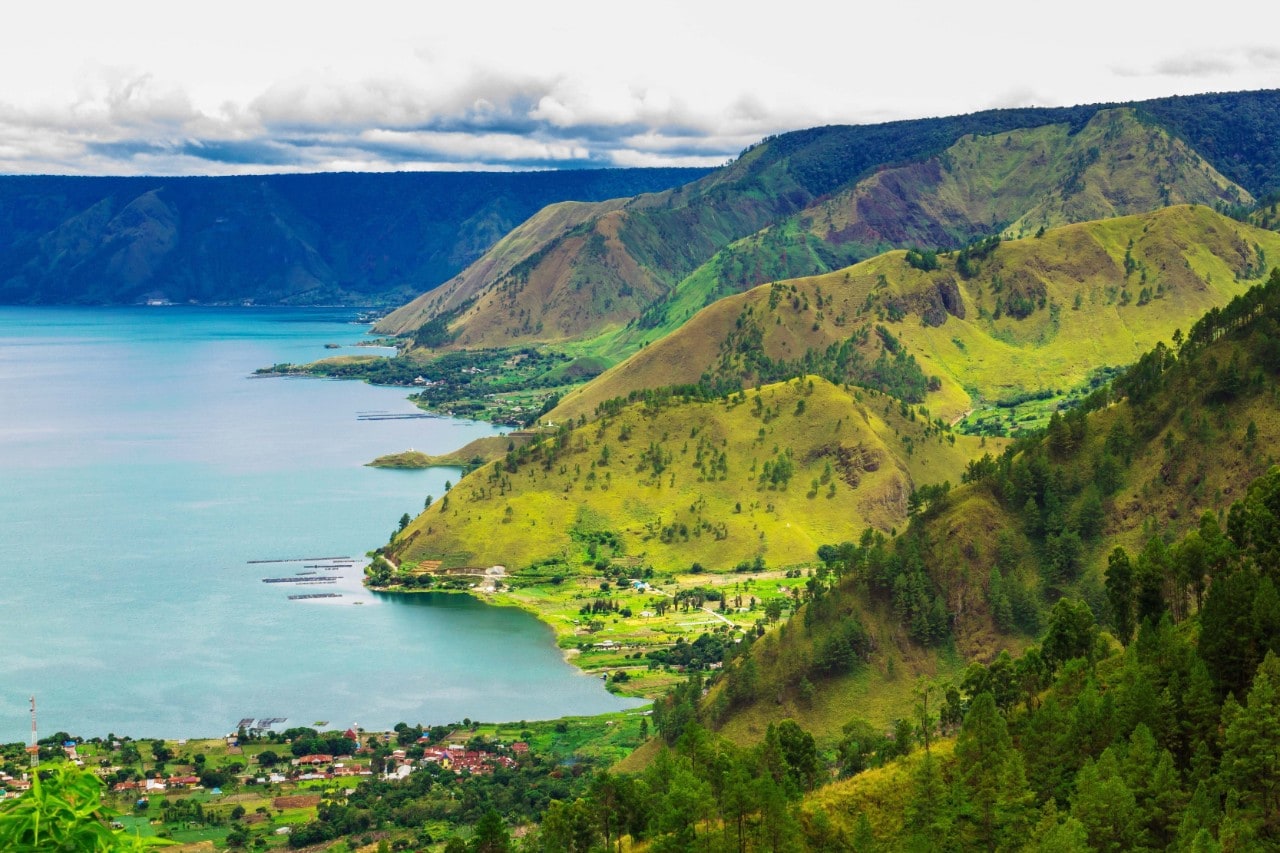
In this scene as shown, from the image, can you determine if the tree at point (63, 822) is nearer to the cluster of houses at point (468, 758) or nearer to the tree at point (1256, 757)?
the tree at point (1256, 757)

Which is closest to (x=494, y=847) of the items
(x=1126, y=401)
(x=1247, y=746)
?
(x=1247, y=746)

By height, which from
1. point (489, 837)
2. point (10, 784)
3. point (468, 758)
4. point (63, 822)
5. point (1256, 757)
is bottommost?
point (468, 758)

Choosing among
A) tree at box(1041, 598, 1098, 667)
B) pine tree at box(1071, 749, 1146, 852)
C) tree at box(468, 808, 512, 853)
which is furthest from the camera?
tree at box(1041, 598, 1098, 667)

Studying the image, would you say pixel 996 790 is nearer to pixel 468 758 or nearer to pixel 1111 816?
pixel 1111 816

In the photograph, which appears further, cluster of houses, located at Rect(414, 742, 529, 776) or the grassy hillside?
the grassy hillside

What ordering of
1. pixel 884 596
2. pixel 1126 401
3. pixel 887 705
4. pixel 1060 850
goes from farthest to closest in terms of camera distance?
pixel 1126 401 → pixel 884 596 → pixel 887 705 → pixel 1060 850

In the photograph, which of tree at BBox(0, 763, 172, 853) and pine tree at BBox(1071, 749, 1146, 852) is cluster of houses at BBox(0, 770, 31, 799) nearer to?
pine tree at BBox(1071, 749, 1146, 852)

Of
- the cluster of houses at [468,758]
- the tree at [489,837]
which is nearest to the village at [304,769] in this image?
the cluster of houses at [468,758]

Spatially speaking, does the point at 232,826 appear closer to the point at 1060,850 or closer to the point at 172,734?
the point at 172,734

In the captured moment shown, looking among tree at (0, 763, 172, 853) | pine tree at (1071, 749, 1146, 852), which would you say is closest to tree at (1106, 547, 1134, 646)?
pine tree at (1071, 749, 1146, 852)

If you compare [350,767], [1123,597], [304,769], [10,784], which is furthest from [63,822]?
[350,767]

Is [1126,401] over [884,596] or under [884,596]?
over
